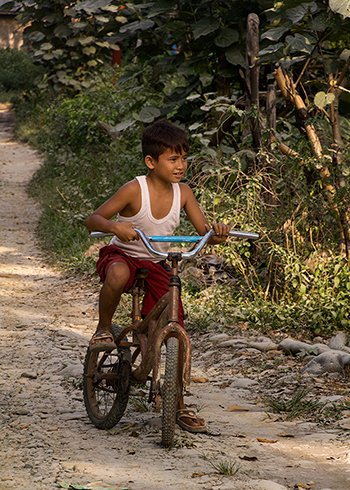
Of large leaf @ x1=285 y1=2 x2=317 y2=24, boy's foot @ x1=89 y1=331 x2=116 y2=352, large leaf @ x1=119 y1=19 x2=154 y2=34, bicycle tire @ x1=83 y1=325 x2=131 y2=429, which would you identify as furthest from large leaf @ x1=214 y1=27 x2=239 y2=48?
boy's foot @ x1=89 y1=331 x2=116 y2=352

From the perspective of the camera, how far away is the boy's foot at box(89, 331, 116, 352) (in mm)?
5375

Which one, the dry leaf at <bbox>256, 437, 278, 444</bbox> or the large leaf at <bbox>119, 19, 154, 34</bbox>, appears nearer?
the dry leaf at <bbox>256, 437, 278, 444</bbox>

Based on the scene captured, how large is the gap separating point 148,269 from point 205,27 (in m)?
4.65

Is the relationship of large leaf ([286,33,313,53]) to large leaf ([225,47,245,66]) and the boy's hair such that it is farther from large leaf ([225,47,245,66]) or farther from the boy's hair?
the boy's hair

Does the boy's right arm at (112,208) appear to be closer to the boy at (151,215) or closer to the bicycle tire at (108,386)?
the boy at (151,215)

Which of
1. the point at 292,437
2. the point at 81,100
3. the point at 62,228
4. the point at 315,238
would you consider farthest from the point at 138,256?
the point at 81,100

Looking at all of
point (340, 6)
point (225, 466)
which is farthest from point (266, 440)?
point (340, 6)

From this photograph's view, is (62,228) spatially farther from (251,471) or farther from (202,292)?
(251,471)

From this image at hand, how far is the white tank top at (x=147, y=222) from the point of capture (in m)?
5.21

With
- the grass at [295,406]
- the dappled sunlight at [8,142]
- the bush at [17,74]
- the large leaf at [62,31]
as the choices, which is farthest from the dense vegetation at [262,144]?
the bush at [17,74]

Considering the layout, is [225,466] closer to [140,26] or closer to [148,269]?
[148,269]

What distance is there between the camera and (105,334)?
5.42m

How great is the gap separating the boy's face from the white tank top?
88 millimetres

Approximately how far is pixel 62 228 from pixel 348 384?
244 inches
